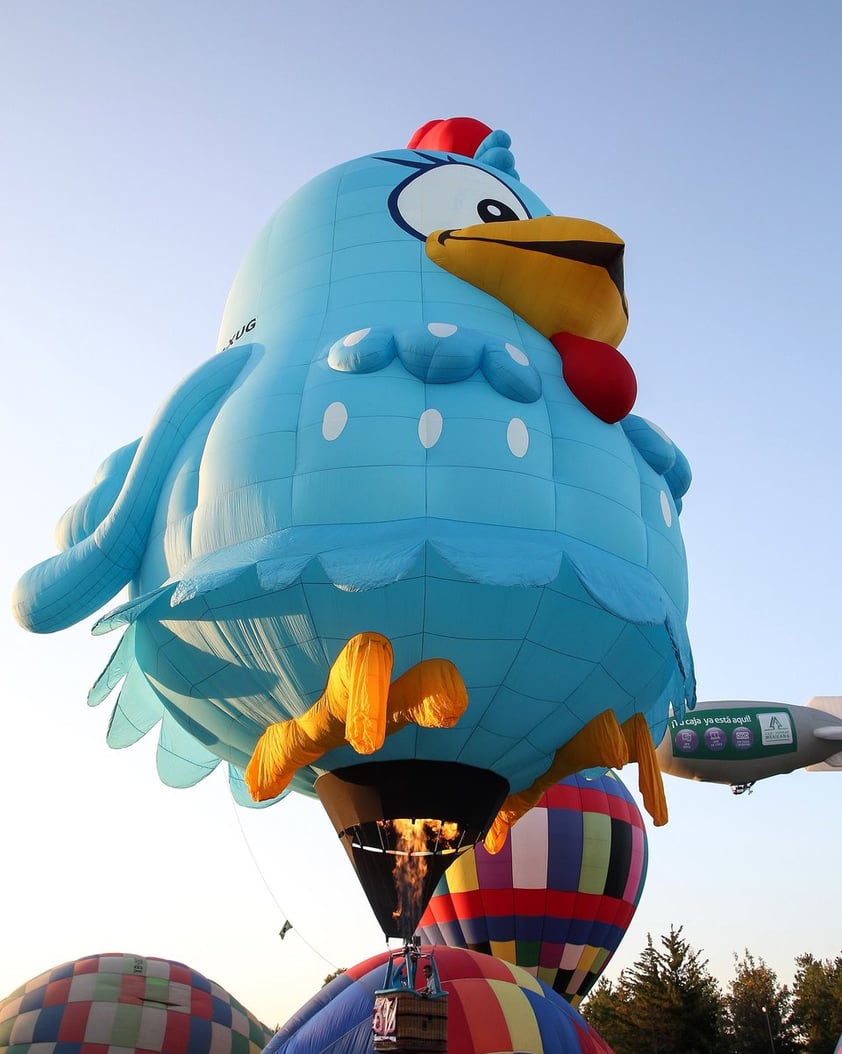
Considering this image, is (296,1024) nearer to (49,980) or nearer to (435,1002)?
(435,1002)

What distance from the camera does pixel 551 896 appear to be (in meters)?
14.2

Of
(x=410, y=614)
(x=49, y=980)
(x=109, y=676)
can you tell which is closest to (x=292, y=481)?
(x=410, y=614)

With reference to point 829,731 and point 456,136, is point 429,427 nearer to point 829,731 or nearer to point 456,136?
point 456,136

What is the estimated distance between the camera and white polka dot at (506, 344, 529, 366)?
7771 mm

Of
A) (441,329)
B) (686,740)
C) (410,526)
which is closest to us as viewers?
(410,526)

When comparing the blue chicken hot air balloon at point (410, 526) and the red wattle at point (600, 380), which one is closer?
the blue chicken hot air balloon at point (410, 526)

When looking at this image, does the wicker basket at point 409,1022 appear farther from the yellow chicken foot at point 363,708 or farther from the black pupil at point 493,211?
the black pupil at point 493,211

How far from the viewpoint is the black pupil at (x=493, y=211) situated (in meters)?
8.84

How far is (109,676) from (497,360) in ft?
11.8

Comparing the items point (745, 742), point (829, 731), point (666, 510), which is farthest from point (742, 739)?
point (666, 510)

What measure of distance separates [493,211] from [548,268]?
3.07 ft

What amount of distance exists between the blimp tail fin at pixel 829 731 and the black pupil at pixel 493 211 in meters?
14.6

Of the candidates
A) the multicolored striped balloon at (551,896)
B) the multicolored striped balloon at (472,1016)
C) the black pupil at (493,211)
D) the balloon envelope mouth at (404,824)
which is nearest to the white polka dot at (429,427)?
the black pupil at (493,211)

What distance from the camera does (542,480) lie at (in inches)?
292
